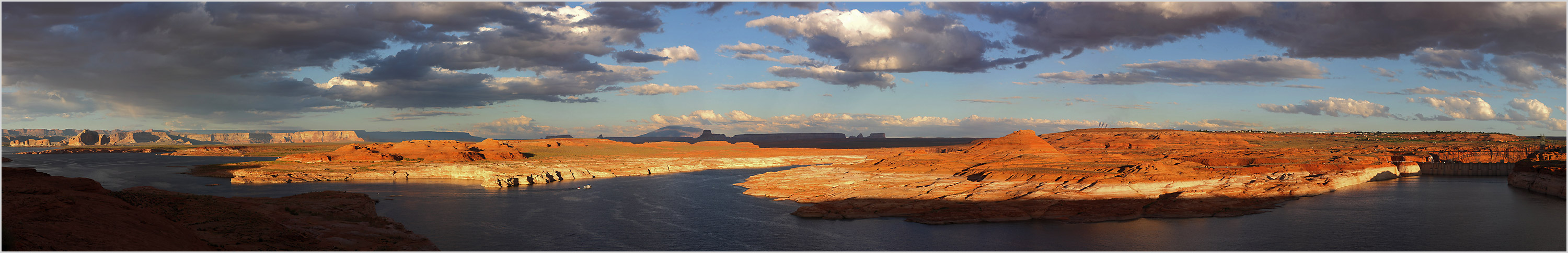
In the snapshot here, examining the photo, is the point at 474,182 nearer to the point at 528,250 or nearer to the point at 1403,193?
the point at 528,250

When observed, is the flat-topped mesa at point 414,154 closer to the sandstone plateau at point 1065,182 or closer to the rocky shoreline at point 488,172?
the rocky shoreline at point 488,172

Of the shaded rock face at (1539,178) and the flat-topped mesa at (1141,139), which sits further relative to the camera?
the flat-topped mesa at (1141,139)

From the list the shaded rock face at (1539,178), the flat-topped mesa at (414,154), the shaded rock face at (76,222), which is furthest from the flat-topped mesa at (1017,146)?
the shaded rock face at (76,222)

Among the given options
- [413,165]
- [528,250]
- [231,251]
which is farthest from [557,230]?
[413,165]

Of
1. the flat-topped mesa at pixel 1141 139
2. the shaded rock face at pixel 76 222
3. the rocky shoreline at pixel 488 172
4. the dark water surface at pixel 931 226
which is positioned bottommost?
the dark water surface at pixel 931 226

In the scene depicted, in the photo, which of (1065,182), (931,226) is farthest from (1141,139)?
(931,226)

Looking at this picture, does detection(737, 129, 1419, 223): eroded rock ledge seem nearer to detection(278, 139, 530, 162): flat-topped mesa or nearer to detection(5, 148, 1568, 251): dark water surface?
detection(5, 148, 1568, 251): dark water surface
